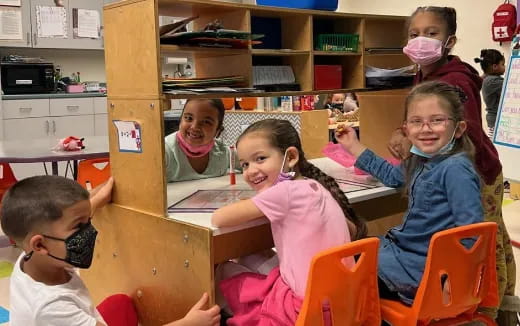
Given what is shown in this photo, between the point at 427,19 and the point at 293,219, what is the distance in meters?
1.07

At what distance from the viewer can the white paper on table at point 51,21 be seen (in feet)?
19.9

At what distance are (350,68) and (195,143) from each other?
2.40ft

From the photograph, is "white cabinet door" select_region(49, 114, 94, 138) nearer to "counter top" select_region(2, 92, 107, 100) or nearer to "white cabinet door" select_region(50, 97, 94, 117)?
"white cabinet door" select_region(50, 97, 94, 117)

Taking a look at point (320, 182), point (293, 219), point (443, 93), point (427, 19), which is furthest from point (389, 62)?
point (293, 219)

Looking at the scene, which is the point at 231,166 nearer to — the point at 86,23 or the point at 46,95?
the point at 46,95

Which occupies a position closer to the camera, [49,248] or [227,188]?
[49,248]

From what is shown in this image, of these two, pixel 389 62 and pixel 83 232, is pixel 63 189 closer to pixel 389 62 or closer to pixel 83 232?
pixel 83 232

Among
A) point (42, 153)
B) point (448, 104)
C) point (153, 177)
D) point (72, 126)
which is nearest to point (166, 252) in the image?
point (153, 177)

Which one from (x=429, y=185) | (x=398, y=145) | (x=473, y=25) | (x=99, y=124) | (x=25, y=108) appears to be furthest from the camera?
(x=99, y=124)

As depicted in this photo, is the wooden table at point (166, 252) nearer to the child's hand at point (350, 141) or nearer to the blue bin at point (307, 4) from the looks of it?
the child's hand at point (350, 141)

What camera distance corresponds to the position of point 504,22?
5.54 meters

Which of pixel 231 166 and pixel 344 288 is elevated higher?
pixel 231 166

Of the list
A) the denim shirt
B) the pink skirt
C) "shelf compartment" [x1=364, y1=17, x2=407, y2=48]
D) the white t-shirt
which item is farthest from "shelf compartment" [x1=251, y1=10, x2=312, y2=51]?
the white t-shirt

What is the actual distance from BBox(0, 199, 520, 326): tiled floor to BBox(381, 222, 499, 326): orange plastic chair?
1.49 metres
